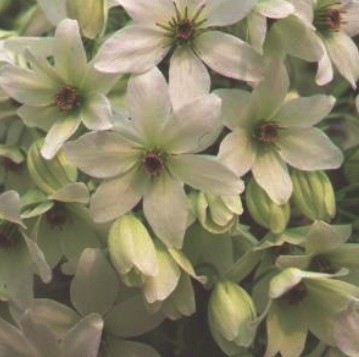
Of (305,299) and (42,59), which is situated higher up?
(42,59)

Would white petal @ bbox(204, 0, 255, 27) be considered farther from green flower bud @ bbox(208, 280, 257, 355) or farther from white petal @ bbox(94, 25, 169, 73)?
green flower bud @ bbox(208, 280, 257, 355)

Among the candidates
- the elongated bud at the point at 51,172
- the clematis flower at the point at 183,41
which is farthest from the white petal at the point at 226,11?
the elongated bud at the point at 51,172

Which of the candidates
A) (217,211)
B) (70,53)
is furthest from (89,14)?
(217,211)

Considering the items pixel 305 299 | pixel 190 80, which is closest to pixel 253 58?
pixel 190 80

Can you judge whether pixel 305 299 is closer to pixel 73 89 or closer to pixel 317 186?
pixel 317 186

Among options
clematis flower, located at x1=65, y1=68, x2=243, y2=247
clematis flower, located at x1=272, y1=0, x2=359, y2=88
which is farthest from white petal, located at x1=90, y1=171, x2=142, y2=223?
clematis flower, located at x1=272, y1=0, x2=359, y2=88
